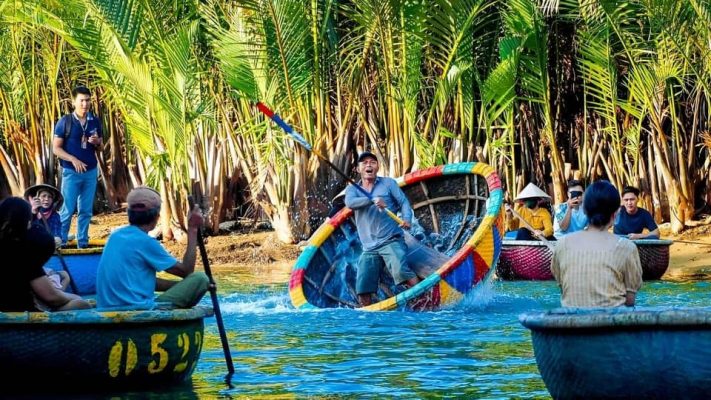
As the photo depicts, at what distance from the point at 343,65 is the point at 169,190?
2.63 meters

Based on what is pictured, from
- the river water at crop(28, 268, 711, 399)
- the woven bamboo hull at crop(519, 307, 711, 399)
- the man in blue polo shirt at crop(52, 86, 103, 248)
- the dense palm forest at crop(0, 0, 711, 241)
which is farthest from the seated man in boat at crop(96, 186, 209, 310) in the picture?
the dense palm forest at crop(0, 0, 711, 241)

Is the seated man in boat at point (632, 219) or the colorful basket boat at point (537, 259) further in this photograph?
the seated man in boat at point (632, 219)

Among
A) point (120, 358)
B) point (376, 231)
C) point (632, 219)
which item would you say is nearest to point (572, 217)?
point (632, 219)

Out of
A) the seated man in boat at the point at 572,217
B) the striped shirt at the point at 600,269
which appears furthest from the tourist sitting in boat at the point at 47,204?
the striped shirt at the point at 600,269

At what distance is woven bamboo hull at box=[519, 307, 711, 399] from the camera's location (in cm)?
596

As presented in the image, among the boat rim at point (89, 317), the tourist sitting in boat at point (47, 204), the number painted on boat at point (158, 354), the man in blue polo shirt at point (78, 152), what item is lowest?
the number painted on boat at point (158, 354)

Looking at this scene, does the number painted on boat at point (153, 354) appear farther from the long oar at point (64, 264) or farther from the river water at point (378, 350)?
the long oar at point (64, 264)

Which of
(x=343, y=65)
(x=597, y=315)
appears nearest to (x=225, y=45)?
(x=343, y=65)

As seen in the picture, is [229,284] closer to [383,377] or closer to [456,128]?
[456,128]

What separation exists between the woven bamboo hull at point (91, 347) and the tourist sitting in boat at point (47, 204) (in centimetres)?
430

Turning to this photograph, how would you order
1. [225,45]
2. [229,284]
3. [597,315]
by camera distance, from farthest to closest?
[225,45]
[229,284]
[597,315]

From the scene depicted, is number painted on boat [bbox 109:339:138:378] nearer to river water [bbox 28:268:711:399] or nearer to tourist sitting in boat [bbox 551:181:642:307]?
river water [bbox 28:268:711:399]

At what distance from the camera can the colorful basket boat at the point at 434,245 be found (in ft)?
37.1

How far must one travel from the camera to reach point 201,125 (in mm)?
17812
